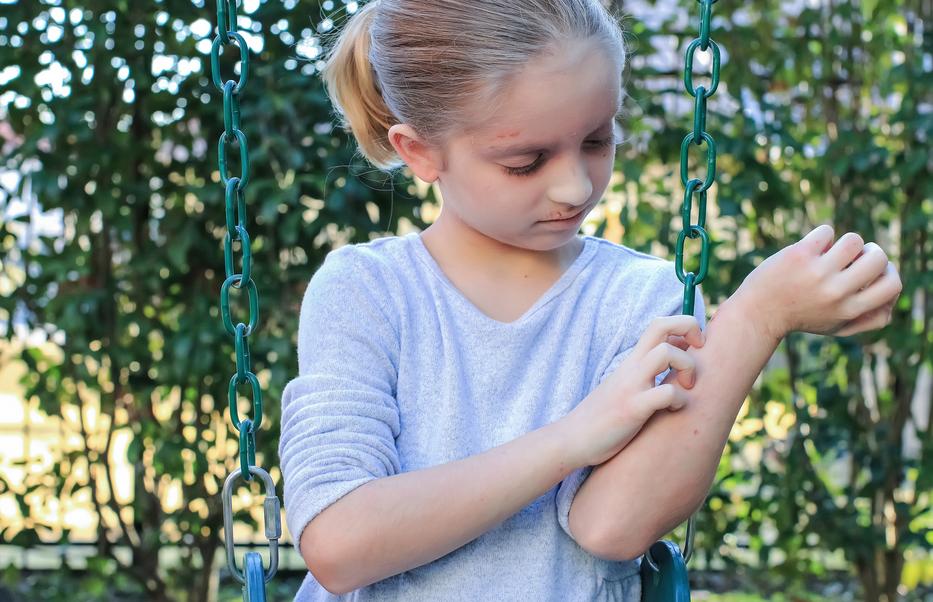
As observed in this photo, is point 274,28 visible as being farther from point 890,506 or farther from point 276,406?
point 890,506

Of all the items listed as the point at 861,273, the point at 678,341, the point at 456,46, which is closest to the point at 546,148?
the point at 456,46

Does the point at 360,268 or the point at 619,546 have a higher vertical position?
the point at 360,268

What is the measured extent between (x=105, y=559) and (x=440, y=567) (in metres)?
2.41

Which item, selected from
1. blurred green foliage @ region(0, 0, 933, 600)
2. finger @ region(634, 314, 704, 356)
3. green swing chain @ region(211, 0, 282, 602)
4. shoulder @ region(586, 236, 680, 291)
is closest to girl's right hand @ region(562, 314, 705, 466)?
finger @ region(634, 314, 704, 356)

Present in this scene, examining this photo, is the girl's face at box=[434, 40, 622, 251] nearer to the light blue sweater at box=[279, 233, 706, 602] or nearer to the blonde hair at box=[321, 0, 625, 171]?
the blonde hair at box=[321, 0, 625, 171]

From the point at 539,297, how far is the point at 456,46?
36cm

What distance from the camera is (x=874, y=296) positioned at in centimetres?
131

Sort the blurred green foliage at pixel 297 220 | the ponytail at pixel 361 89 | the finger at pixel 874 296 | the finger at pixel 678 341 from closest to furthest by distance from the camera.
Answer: the finger at pixel 874 296 → the finger at pixel 678 341 → the ponytail at pixel 361 89 → the blurred green foliage at pixel 297 220

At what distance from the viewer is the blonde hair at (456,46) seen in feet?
4.66

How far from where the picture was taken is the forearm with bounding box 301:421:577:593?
1355mm

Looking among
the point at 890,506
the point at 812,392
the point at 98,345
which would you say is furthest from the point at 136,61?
the point at 890,506

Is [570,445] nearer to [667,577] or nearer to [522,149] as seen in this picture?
[667,577]

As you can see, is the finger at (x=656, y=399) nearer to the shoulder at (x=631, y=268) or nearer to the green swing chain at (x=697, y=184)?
the green swing chain at (x=697, y=184)

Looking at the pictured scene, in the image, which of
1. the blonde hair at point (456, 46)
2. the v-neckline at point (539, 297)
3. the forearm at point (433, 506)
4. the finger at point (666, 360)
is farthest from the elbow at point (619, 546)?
the blonde hair at point (456, 46)
